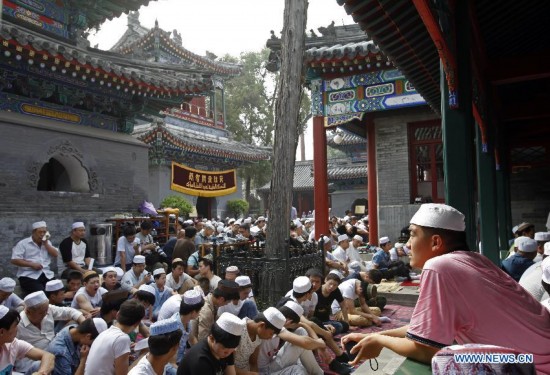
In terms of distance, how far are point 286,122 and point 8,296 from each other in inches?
178

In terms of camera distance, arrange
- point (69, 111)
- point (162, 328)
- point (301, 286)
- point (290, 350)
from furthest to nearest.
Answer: point (69, 111) → point (301, 286) → point (290, 350) → point (162, 328)

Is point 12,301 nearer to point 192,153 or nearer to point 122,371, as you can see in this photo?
point 122,371

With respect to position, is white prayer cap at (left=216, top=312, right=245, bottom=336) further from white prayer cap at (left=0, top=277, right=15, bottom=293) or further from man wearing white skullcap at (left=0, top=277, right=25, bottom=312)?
white prayer cap at (left=0, top=277, right=15, bottom=293)

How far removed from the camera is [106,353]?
340 centimetres

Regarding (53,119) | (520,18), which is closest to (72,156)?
(53,119)

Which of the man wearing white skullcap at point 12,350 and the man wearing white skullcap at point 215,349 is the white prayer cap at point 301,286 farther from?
the man wearing white skullcap at point 12,350

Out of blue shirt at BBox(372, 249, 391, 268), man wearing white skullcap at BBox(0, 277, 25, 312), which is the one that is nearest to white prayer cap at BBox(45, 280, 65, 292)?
man wearing white skullcap at BBox(0, 277, 25, 312)

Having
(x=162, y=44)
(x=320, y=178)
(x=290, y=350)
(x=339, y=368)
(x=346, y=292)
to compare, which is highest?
(x=162, y=44)

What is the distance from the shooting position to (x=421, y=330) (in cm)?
182

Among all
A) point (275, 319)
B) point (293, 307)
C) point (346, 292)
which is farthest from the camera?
point (346, 292)

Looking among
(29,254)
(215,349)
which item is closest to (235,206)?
(29,254)

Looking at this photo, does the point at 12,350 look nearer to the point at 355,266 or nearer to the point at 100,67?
the point at 355,266

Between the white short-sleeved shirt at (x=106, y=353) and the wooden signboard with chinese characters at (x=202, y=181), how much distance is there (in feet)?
46.8

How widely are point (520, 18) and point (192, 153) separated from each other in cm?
1527
